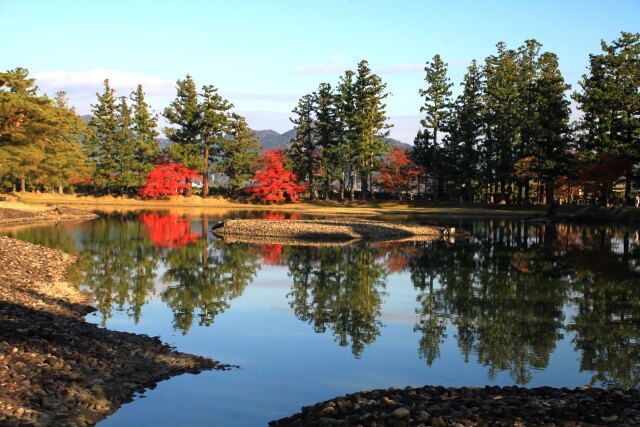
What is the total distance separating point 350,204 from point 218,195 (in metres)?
18.8

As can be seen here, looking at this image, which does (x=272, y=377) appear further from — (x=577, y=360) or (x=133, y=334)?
(x=577, y=360)

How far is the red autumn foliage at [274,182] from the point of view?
75.9 m

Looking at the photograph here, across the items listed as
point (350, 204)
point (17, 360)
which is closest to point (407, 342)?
point (17, 360)

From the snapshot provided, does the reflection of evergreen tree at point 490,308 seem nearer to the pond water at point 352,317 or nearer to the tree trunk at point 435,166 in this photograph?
the pond water at point 352,317

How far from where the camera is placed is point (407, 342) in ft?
43.8

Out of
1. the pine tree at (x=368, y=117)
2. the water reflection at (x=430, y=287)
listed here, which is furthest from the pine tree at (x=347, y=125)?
the water reflection at (x=430, y=287)

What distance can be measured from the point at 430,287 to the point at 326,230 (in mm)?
17568

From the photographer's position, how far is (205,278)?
2158cm

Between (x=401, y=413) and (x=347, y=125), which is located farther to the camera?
(x=347, y=125)

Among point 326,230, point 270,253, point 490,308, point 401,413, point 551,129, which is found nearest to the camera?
point 401,413

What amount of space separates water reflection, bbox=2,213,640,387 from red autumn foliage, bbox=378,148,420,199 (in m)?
39.0

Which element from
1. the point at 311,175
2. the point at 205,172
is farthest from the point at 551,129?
the point at 205,172

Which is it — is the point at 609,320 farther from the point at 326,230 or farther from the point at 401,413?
the point at 326,230

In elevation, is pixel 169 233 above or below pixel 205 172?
below
